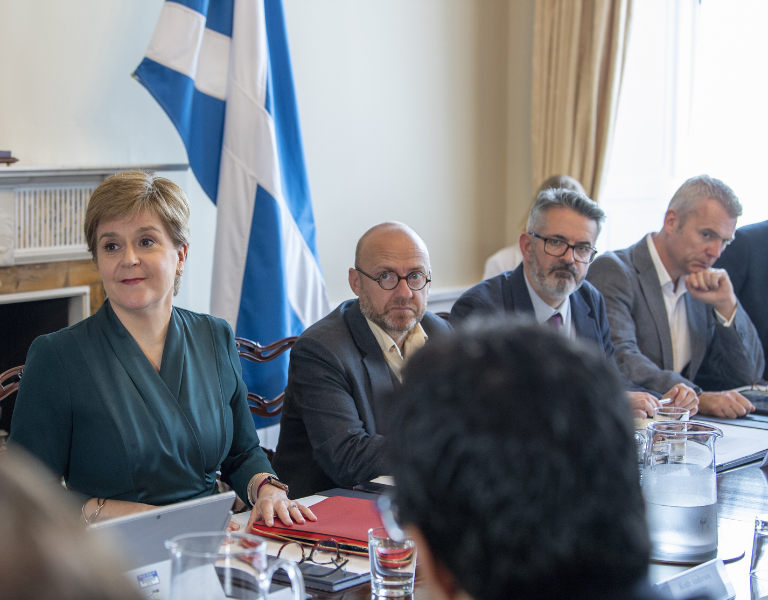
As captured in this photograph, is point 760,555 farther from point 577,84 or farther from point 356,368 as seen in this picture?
point 577,84

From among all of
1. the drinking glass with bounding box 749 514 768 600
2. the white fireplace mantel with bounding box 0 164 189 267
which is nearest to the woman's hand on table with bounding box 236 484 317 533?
the drinking glass with bounding box 749 514 768 600

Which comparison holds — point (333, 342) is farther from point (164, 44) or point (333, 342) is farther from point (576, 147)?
point (576, 147)

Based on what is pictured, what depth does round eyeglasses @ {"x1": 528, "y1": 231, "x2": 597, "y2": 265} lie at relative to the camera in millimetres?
2725

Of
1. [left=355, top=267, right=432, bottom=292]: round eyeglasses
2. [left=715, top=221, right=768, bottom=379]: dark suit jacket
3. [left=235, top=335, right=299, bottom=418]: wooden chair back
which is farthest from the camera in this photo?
[left=715, top=221, right=768, bottom=379]: dark suit jacket

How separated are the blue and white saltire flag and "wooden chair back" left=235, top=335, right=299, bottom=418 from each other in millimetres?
517

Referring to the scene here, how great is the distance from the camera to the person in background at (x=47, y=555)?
1.24 ft

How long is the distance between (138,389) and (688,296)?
7.51 ft

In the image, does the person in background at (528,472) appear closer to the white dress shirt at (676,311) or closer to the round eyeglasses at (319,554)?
the round eyeglasses at (319,554)

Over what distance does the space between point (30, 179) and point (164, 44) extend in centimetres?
68

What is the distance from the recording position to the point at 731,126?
4.52m

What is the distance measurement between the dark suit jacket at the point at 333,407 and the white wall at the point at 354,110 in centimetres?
130

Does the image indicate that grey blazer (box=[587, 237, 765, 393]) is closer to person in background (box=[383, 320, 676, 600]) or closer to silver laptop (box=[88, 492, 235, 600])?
silver laptop (box=[88, 492, 235, 600])

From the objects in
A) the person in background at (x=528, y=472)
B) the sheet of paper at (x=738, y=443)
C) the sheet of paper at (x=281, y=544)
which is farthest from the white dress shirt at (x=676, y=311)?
the person in background at (x=528, y=472)

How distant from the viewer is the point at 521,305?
108 inches
